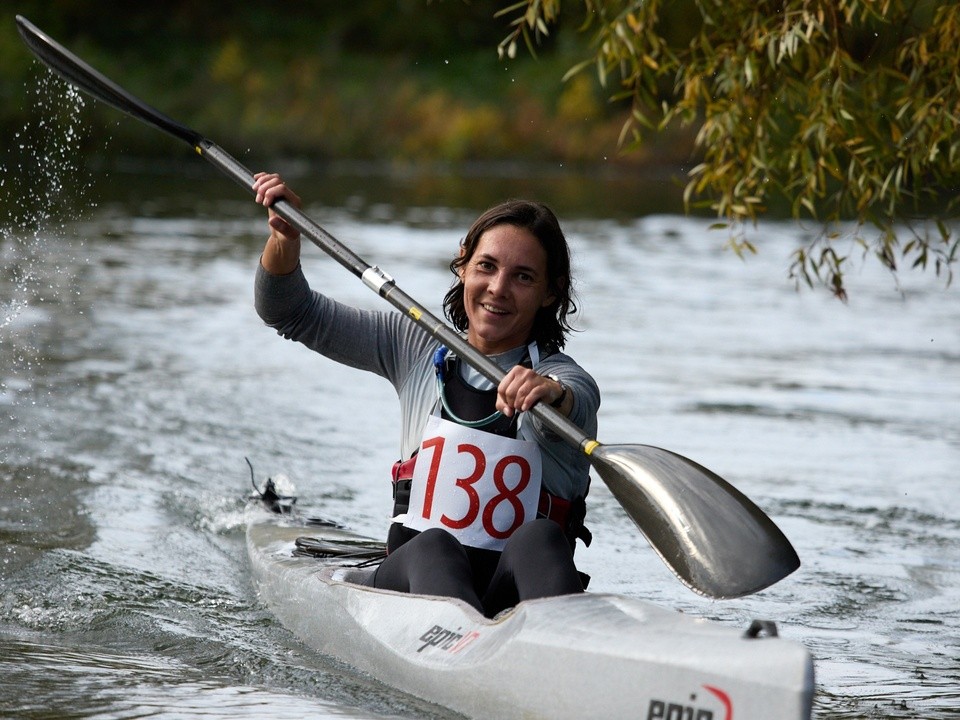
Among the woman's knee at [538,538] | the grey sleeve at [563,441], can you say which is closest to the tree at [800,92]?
the grey sleeve at [563,441]

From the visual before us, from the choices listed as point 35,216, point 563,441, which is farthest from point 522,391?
point 35,216

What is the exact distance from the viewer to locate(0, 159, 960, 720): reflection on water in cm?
373

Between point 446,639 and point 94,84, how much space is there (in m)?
2.33

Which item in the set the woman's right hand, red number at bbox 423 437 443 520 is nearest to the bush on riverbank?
the woman's right hand

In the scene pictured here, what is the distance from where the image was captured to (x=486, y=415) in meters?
3.56

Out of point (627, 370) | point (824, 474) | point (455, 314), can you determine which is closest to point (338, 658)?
point (455, 314)

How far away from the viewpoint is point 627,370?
30.0 feet

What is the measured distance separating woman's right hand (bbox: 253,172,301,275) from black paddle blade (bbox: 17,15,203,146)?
1.86 feet

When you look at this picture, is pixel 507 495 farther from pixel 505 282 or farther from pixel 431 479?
pixel 505 282

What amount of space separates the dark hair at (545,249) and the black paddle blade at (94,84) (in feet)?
3.78

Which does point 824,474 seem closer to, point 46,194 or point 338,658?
point 338,658

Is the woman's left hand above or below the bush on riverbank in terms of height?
below

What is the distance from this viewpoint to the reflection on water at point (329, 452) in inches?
147

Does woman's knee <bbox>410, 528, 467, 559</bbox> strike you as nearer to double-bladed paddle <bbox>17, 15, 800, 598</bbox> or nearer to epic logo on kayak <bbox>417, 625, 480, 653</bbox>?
epic logo on kayak <bbox>417, 625, 480, 653</bbox>
